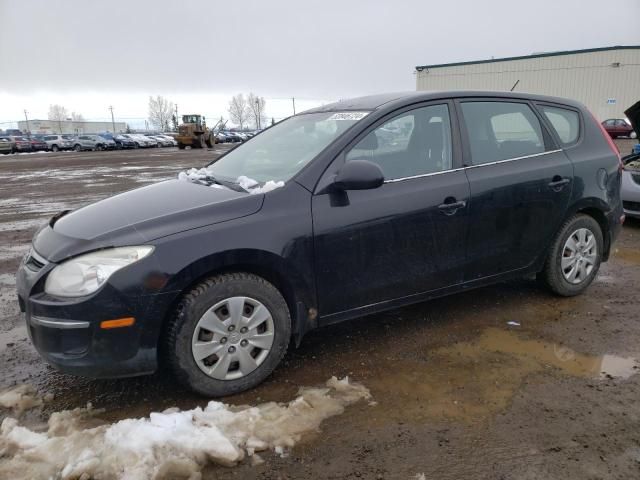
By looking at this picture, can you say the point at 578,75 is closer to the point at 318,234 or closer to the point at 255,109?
the point at 318,234

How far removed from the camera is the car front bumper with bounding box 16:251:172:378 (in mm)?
2557

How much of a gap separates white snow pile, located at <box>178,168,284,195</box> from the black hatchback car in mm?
18

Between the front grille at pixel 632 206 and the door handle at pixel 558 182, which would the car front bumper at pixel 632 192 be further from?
the door handle at pixel 558 182

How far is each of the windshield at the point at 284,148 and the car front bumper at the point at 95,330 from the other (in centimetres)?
117

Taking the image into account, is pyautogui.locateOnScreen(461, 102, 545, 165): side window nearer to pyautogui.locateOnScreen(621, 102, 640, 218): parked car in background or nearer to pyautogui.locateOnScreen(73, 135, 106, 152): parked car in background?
pyautogui.locateOnScreen(621, 102, 640, 218): parked car in background

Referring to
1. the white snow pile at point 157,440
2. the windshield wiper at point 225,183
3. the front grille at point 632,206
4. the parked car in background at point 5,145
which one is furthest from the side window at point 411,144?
the parked car in background at point 5,145

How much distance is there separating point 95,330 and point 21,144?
45.0 meters

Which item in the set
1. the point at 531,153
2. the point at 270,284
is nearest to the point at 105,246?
the point at 270,284

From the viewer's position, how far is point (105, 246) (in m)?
2.64

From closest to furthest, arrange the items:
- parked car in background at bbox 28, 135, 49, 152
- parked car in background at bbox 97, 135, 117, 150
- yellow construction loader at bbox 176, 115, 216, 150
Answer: yellow construction loader at bbox 176, 115, 216, 150 → parked car in background at bbox 28, 135, 49, 152 → parked car in background at bbox 97, 135, 117, 150

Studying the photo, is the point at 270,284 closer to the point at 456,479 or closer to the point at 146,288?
the point at 146,288

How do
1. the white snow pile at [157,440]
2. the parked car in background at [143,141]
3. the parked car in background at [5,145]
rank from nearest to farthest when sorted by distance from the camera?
the white snow pile at [157,440], the parked car in background at [5,145], the parked car in background at [143,141]

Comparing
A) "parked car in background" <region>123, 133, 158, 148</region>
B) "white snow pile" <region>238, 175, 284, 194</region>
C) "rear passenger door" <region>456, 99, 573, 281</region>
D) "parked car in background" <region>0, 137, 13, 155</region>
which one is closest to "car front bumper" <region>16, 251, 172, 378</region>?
"white snow pile" <region>238, 175, 284, 194</region>

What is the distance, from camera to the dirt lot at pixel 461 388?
7.75 ft
